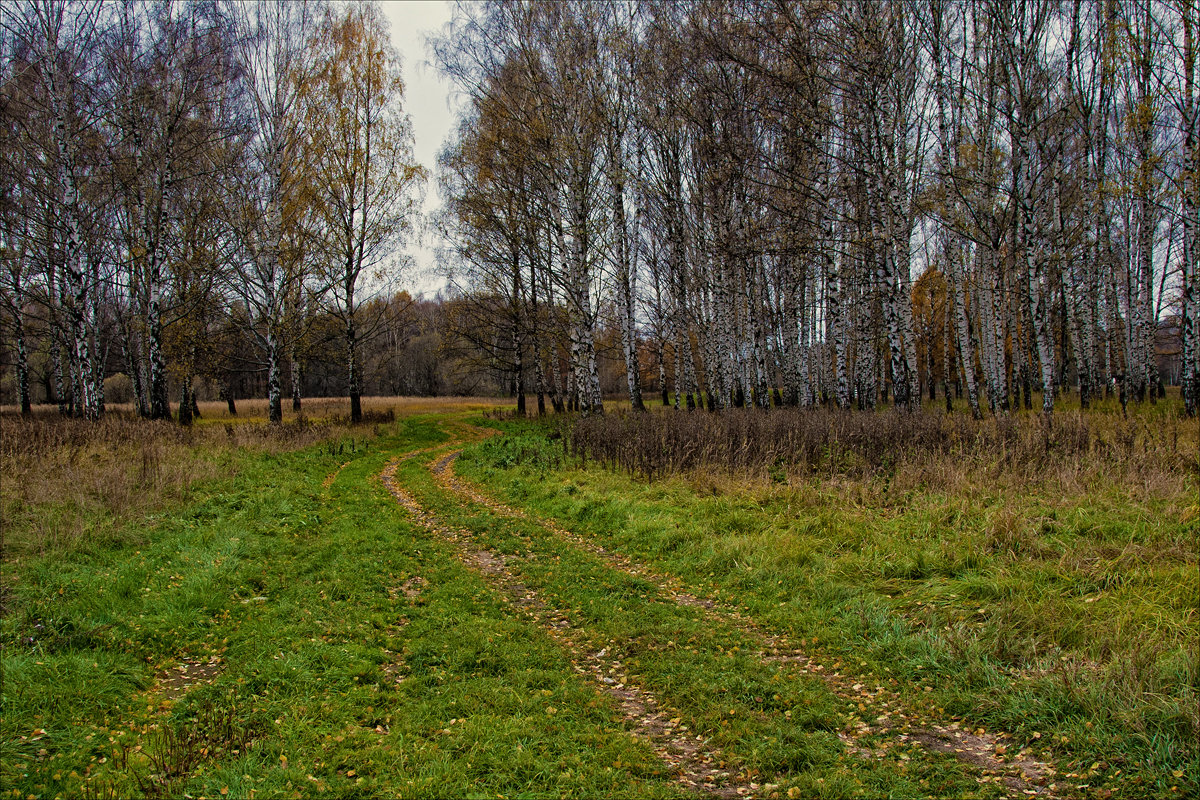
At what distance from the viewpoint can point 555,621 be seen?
576cm

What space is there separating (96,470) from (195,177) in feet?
37.6

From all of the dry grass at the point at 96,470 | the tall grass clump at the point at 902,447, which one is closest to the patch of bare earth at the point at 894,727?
the tall grass clump at the point at 902,447

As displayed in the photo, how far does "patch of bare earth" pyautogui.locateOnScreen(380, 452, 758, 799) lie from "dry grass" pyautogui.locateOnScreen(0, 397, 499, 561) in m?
5.04

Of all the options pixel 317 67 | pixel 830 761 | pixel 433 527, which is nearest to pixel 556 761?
pixel 830 761

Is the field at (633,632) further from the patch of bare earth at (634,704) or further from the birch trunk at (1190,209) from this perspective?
the birch trunk at (1190,209)

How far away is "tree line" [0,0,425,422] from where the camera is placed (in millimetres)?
15539

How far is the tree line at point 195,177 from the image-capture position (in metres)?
15.5

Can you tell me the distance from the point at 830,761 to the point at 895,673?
54.6 inches

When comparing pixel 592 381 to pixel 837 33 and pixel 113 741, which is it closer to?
pixel 837 33

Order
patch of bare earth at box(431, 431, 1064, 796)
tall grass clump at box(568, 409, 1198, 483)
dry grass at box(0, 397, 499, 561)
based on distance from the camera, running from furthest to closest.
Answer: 1. tall grass clump at box(568, 409, 1198, 483)
2. dry grass at box(0, 397, 499, 561)
3. patch of bare earth at box(431, 431, 1064, 796)

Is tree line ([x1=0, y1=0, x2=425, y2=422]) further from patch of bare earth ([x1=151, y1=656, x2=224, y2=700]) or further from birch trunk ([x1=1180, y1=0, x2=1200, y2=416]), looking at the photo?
birch trunk ([x1=1180, y1=0, x2=1200, y2=416])

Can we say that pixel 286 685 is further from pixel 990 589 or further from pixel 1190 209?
pixel 1190 209

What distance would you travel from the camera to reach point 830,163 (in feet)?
55.7

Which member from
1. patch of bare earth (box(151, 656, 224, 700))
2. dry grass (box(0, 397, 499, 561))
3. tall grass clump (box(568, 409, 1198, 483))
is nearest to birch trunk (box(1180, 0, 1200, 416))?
tall grass clump (box(568, 409, 1198, 483))
